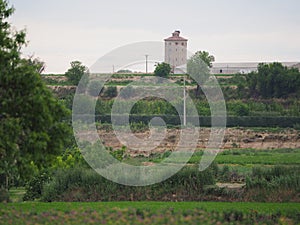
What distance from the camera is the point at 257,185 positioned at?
3188cm

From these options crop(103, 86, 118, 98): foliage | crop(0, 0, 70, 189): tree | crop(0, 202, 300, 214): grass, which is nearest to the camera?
crop(0, 0, 70, 189): tree

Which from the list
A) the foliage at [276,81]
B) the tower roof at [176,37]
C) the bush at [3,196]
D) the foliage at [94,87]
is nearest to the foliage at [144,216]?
the bush at [3,196]

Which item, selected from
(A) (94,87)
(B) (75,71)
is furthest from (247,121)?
(B) (75,71)

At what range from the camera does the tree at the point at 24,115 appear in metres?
22.3

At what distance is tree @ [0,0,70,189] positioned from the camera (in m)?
22.3

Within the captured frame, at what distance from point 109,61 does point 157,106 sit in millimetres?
38632

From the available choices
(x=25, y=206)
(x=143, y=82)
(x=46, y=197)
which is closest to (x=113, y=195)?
(x=46, y=197)

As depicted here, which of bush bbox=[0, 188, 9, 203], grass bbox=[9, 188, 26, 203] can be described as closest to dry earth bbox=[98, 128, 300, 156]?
grass bbox=[9, 188, 26, 203]

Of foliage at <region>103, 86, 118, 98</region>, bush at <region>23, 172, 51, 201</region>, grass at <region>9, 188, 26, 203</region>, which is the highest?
foliage at <region>103, 86, 118, 98</region>

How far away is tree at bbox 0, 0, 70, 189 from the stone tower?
8040 cm

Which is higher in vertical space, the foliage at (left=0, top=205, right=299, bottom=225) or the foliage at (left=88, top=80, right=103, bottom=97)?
the foliage at (left=88, top=80, right=103, bottom=97)

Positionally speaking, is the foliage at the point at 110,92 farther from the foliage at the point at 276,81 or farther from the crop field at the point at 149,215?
the crop field at the point at 149,215

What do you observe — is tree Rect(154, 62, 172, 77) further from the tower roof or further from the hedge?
the hedge

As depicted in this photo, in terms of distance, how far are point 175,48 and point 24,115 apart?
8303 centimetres
